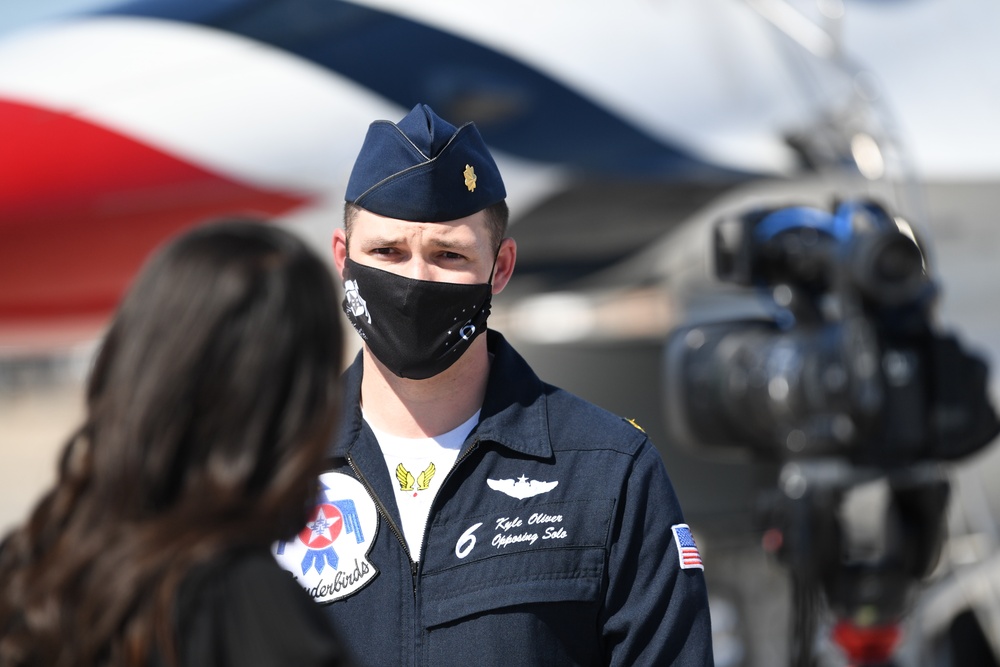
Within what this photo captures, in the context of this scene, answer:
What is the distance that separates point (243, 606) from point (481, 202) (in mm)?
648

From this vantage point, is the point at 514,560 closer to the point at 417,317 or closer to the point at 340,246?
the point at 417,317

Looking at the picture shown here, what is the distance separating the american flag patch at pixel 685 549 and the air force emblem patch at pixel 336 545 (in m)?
0.34

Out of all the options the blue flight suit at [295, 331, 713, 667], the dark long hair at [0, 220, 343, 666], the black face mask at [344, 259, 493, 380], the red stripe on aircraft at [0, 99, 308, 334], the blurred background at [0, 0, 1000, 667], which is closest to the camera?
the dark long hair at [0, 220, 343, 666]

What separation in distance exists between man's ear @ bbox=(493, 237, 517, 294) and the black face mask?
0.02 m

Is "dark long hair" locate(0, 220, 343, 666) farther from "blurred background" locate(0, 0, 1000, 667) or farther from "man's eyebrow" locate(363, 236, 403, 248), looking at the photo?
"blurred background" locate(0, 0, 1000, 667)

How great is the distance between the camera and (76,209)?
3.64 metres

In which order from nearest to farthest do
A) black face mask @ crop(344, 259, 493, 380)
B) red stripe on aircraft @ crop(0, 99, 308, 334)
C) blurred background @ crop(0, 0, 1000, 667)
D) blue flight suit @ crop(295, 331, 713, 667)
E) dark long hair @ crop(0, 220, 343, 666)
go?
dark long hair @ crop(0, 220, 343, 666) → blue flight suit @ crop(295, 331, 713, 667) → black face mask @ crop(344, 259, 493, 380) → red stripe on aircraft @ crop(0, 99, 308, 334) → blurred background @ crop(0, 0, 1000, 667)

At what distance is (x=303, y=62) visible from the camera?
3.94 metres

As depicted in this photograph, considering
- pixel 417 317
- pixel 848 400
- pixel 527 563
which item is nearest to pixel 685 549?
pixel 527 563

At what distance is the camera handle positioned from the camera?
2863 millimetres

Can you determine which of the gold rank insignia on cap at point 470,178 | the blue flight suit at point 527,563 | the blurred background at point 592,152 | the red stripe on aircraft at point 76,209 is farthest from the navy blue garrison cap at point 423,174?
the red stripe on aircraft at point 76,209

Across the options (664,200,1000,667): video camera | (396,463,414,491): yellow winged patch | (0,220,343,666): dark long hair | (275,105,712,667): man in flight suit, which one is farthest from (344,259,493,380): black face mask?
(664,200,1000,667): video camera

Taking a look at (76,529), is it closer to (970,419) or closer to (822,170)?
(970,419)

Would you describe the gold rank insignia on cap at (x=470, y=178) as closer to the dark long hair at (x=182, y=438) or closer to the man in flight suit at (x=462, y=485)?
the man in flight suit at (x=462, y=485)
